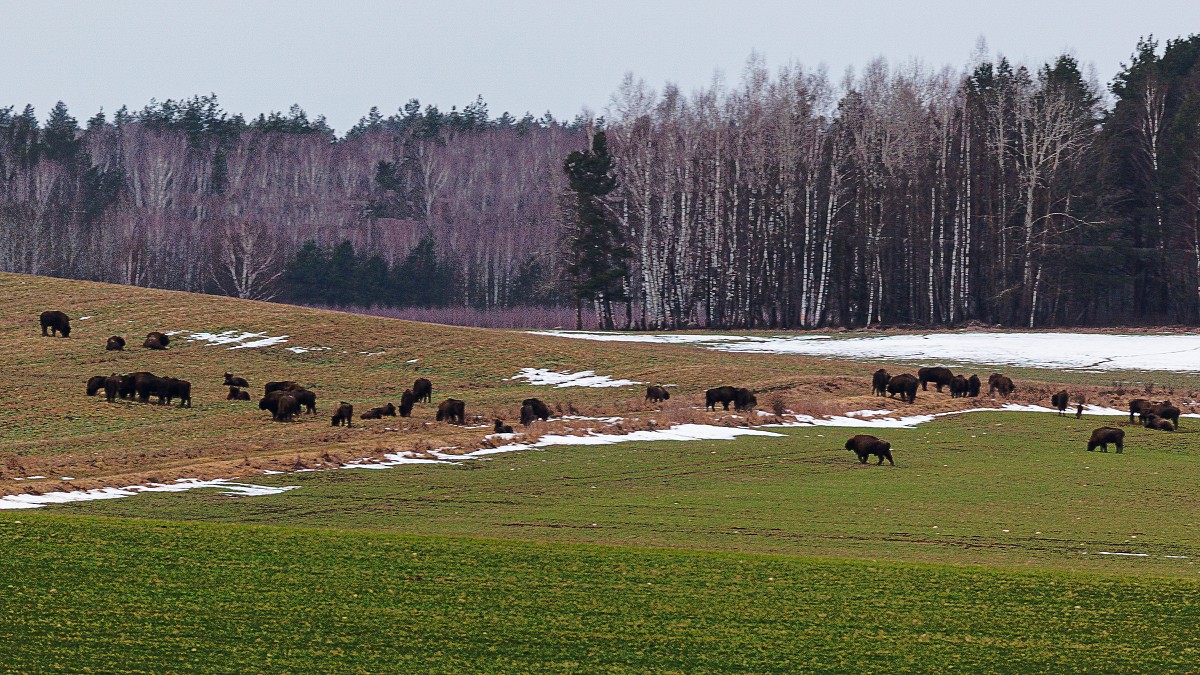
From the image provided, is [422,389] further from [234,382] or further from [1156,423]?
[1156,423]

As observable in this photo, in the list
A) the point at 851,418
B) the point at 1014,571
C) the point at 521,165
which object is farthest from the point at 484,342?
the point at 521,165

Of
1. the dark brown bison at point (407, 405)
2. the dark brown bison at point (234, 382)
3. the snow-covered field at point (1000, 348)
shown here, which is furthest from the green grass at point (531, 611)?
the snow-covered field at point (1000, 348)

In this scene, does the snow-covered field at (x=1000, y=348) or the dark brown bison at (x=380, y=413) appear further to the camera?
the snow-covered field at (x=1000, y=348)

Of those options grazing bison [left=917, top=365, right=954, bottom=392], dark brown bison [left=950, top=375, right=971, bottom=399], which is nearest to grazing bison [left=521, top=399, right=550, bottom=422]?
grazing bison [left=917, top=365, right=954, bottom=392]

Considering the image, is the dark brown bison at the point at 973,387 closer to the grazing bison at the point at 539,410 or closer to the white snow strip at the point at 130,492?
the grazing bison at the point at 539,410

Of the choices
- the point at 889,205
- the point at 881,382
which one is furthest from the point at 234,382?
the point at 889,205

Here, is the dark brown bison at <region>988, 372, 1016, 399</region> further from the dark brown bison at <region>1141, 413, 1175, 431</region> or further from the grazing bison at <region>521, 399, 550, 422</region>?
the grazing bison at <region>521, 399, 550, 422</region>

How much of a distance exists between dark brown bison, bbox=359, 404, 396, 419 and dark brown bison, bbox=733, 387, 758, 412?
937 centimetres

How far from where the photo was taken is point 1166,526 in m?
17.7

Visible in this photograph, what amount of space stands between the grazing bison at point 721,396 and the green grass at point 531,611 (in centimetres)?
2014

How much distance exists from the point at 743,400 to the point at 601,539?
17900 mm

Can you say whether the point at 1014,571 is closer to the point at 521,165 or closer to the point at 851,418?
the point at 851,418

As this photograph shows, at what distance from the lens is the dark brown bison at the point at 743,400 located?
33.2 meters

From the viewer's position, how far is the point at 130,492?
792 inches
